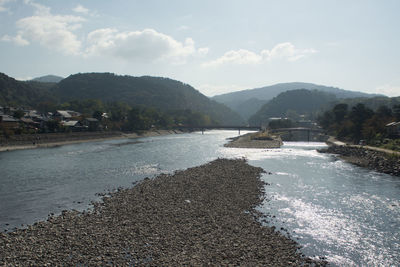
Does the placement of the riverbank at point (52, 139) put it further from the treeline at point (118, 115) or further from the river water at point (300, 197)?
the river water at point (300, 197)

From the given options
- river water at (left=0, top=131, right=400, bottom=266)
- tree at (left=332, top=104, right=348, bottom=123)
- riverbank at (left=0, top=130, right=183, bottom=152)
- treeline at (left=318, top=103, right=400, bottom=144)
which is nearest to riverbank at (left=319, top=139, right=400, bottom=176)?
river water at (left=0, top=131, right=400, bottom=266)

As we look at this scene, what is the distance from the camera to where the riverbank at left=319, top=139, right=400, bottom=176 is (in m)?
39.3

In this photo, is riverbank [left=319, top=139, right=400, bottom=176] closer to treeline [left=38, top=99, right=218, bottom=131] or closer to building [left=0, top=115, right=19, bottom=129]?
building [left=0, top=115, right=19, bottom=129]

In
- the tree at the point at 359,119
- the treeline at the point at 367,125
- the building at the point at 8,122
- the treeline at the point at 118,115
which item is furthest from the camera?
the treeline at the point at 118,115

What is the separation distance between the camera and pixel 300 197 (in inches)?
1019

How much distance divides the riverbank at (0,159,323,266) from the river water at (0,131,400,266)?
192cm

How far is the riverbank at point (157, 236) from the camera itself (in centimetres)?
1354

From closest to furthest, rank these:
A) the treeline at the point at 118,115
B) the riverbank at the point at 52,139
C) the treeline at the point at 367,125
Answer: the riverbank at the point at 52,139 < the treeline at the point at 367,125 < the treeline at the point at 118,115

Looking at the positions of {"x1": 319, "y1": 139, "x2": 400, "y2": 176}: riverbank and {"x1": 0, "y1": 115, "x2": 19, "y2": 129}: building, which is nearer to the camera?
{"x1": 319, "y1": 139, "x2": 400, "y2": 176}: riverbank

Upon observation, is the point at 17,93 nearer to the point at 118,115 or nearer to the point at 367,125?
the point at 118,115

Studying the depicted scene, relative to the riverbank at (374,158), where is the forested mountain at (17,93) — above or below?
above

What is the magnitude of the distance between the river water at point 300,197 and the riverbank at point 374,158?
102 inches

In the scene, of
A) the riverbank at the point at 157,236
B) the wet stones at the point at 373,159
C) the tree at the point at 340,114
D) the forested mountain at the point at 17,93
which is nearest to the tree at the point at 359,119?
the wet stones at the point at 373,159

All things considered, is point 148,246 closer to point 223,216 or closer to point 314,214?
point 223,216
